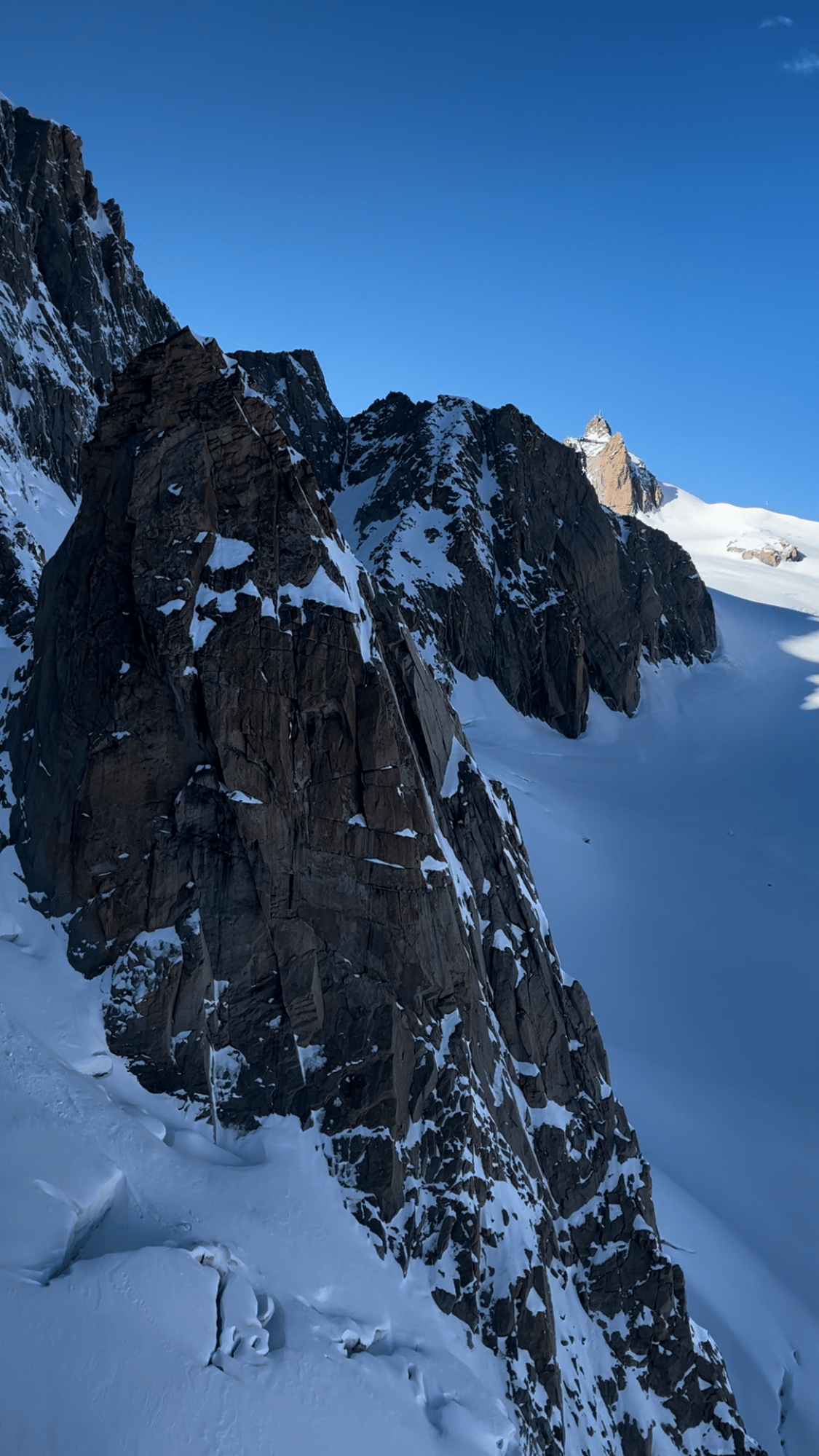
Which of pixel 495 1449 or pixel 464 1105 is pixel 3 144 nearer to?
pixel 464 1105

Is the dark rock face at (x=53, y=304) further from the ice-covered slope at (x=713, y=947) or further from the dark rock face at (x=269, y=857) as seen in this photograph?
the ice-covered slope at (x=713, y=947)

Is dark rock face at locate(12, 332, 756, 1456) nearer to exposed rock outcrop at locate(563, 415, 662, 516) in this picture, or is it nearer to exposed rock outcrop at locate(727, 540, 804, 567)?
exposed rock outcrop at locate(563, 415, 662, 516)

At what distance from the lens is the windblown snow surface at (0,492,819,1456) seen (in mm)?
11703

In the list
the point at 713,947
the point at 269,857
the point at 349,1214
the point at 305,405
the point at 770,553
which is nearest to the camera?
the point at 349,1214

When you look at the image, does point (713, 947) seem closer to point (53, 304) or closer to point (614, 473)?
point (53, 304)

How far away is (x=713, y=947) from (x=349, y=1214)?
30.2 meters

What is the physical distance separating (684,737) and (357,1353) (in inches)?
2378

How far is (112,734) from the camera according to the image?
1662cm

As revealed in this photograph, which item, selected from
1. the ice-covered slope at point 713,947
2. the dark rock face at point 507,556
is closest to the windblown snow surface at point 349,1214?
the ice-covered slope at point 713,947

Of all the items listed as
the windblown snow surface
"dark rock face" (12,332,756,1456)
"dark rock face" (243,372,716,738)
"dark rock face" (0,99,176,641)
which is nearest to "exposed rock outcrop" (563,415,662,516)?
"dark rock face" (243,372,716,738)

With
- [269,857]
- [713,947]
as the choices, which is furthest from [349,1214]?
[713,947]

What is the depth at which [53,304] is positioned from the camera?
206 ft

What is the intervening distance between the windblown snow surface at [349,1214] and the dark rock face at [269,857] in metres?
0.89

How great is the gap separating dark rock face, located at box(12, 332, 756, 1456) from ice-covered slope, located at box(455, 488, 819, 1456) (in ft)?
26.2
